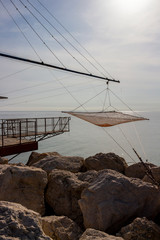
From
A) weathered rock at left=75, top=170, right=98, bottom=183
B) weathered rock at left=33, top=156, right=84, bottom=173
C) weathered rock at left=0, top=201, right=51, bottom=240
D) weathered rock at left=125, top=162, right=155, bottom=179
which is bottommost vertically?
weathered rock at left=125, top=162, right=155, bottom=179

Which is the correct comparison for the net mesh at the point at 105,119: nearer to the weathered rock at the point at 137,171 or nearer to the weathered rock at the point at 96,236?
the weathered rock at the point at 137,171

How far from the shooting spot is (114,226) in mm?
4910

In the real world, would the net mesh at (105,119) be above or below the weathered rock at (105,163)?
above

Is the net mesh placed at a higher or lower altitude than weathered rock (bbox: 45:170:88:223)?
higher

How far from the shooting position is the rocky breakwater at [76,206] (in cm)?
294

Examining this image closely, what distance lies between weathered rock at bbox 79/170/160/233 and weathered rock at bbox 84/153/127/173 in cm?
423

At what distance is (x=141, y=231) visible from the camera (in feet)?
14.2

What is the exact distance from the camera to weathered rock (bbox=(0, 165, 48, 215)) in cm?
596

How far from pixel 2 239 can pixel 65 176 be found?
14.8 feet

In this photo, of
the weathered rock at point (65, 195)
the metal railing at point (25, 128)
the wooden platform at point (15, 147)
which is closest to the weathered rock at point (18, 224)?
the weathered rock at point (65, 195)

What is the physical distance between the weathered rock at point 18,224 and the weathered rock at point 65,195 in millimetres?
3302

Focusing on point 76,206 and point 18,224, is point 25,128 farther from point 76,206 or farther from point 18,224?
point 18,224

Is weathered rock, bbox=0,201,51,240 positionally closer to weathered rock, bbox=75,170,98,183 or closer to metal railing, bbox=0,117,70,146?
weathered rock, bbox=75,170,98,183

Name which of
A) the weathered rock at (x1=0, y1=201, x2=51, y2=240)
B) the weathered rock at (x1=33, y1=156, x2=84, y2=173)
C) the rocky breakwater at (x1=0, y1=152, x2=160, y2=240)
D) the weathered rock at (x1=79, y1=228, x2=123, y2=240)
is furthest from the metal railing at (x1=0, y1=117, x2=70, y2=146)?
the weathered rock at (x1=0, y1=201, x2=51, y2=240)
